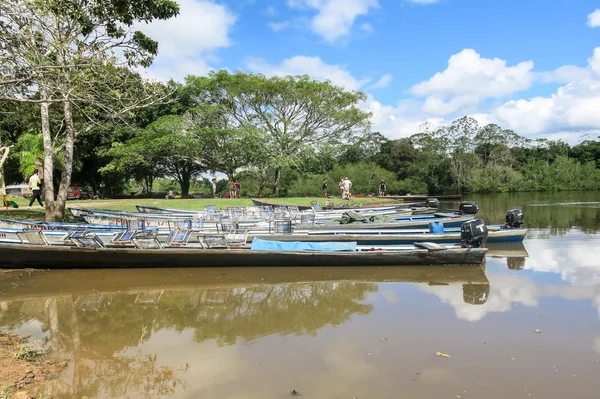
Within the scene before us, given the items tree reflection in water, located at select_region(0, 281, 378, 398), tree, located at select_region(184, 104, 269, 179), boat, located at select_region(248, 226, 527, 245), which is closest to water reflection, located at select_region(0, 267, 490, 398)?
tree reflection in water, located at select_region(0, 281, 378, 398)

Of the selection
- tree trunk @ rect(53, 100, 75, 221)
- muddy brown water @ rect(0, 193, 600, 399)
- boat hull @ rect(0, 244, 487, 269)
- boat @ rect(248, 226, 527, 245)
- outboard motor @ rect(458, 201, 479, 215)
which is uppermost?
tree trunk @ rect(53, 100, 75, 221)

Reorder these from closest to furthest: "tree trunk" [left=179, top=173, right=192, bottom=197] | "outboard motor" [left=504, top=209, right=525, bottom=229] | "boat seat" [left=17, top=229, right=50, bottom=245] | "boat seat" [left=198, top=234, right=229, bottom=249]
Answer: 1. "boat seat" [left=17, top=229, right=50, bottom=245]
2. "boat seat" [left=198, top=234, right=229, bottom=249]
3. "outboard motor" [left=504, top=209, right=525, bottom=229]
4. "tree trunk" [left=179, top=173, right=192, bottom=197]

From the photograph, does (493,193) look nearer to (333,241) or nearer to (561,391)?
(333,241)

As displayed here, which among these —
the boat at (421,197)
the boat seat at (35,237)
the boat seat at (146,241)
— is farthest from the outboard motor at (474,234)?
the boat at (421,197)

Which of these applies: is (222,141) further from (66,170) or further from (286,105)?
(66,170)

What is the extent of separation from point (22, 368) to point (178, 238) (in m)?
6.16

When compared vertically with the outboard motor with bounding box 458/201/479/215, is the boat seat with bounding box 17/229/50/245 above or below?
below

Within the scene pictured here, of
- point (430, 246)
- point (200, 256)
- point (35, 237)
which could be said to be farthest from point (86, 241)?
point (430, 246)

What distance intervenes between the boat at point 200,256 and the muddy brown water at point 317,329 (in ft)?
0.73

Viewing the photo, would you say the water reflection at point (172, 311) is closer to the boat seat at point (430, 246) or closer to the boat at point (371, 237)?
the boat seat at point (430, 246)

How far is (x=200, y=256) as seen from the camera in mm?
9180

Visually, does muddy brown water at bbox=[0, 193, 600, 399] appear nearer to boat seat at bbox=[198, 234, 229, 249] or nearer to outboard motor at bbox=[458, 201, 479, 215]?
boat seat at bbox=[198, 234, 229, 249]

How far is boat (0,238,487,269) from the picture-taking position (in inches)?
358

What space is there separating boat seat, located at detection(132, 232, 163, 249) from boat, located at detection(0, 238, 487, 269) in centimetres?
2
